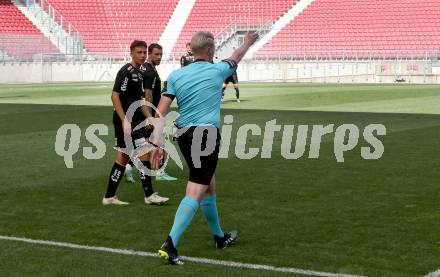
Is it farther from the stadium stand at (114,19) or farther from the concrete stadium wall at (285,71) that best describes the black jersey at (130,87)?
the stadium stand at (114,19)

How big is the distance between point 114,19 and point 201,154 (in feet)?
187

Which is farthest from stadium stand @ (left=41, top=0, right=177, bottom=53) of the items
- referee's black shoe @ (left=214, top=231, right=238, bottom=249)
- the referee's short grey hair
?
the referee's short grey hair

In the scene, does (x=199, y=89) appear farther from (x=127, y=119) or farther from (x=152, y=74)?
(x=152, y=74)

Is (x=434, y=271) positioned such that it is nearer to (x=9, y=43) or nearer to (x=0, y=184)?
(x=0, y=184)

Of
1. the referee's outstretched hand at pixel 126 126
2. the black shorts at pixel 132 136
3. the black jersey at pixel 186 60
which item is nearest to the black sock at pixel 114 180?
the black shorts at pixel 132 136

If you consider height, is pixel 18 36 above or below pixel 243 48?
above

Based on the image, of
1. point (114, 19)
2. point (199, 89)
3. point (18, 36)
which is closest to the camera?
point (199, 89)

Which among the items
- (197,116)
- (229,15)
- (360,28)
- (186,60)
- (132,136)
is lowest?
(132,136)

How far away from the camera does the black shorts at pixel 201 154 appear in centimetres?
632

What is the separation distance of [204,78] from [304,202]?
3150 millimetres

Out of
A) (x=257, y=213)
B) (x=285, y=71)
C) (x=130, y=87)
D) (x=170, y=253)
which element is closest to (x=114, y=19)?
(x=285, y=71)

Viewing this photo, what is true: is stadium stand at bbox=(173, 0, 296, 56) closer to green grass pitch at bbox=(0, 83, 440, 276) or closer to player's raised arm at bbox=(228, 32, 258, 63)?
green grass pitch at bbox=(0, 83, 440, 276)

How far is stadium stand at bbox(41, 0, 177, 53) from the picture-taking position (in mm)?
59438

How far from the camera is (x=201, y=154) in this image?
6.38m
